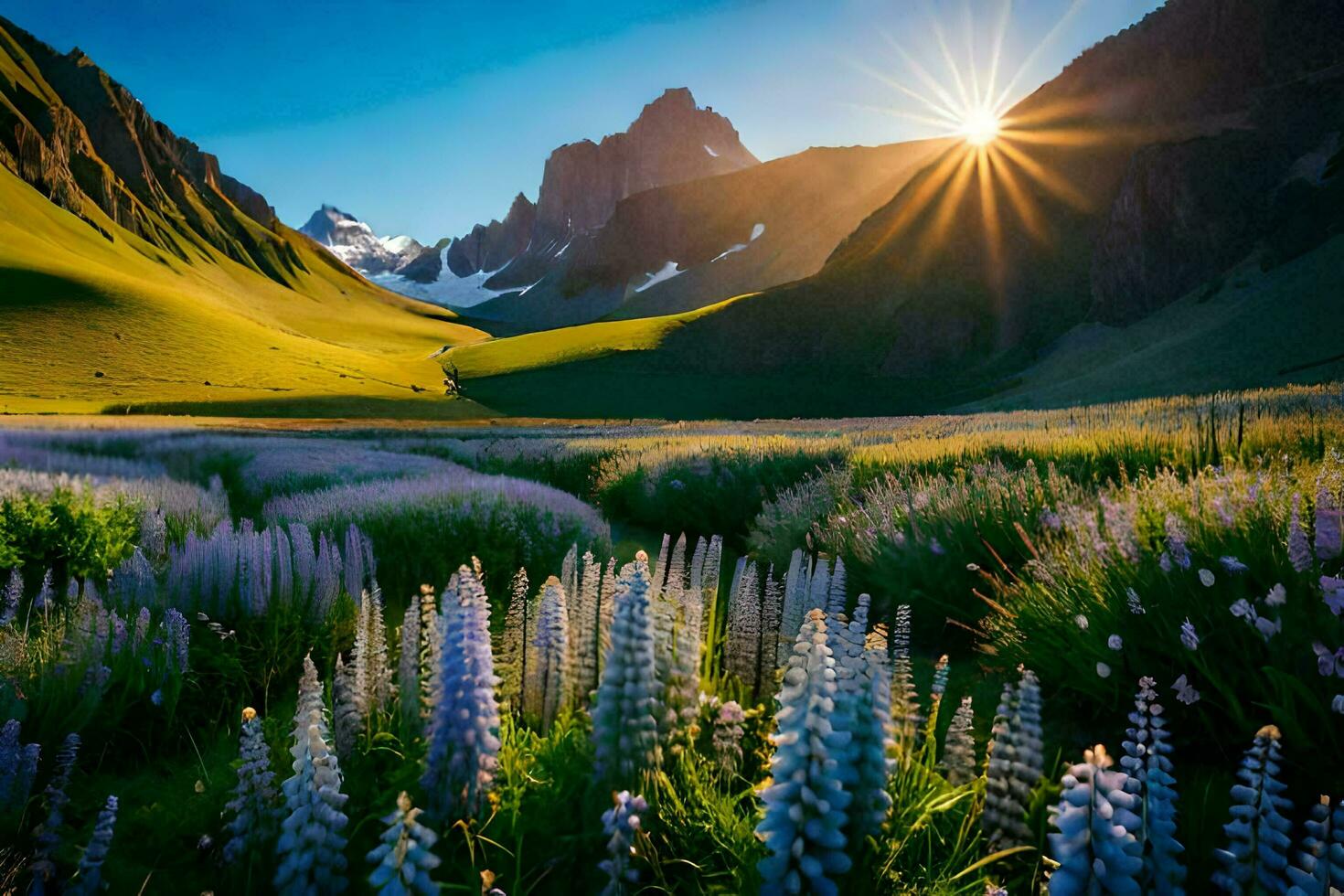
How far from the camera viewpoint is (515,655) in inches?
144

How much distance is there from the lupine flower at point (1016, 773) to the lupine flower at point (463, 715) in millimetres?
1794

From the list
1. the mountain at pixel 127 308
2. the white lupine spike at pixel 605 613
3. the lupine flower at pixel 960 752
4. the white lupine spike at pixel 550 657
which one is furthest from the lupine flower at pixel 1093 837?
the mountain at pixel 127 308

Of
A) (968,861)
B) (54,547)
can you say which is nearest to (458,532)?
(54,547)

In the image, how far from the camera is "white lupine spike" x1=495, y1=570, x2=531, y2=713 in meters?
3.53

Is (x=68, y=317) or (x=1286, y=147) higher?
(x=1286, y=147)

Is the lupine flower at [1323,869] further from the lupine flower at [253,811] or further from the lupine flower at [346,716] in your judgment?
the lupine flower at [346,716]

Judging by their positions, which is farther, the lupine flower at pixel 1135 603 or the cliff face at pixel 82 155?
the cliff face at pixel 82 155

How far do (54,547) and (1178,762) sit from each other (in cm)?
852

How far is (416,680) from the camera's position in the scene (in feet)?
10.2

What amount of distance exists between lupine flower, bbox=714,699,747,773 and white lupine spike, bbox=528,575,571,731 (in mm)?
802

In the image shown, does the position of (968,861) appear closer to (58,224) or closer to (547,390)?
(547,390)

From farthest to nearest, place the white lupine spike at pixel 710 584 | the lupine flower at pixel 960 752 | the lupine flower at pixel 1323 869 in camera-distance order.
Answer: the white lupine spike at pixel 710 584 → the lupine flower at pixel 960 752 → the lupine flower at pixel 1323 869

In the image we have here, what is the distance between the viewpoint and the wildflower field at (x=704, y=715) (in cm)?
203

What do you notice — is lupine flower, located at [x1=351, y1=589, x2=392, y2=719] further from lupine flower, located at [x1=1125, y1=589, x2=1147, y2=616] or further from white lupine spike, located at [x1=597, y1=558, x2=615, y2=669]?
lupine flower, located at [x1=1125, y1=589, x2=1147, y2=616]
